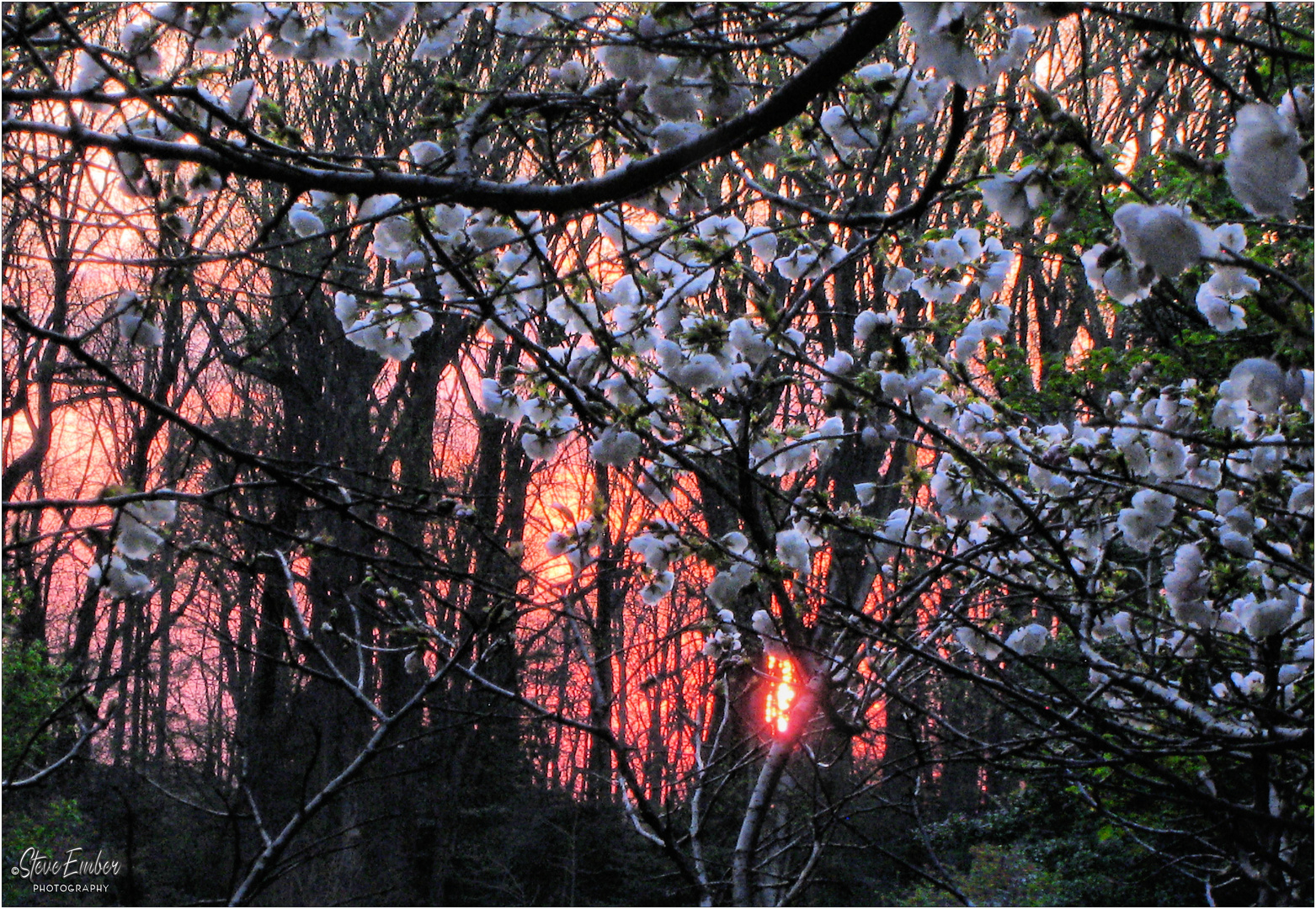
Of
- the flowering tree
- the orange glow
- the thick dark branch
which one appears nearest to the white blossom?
the flowering tree

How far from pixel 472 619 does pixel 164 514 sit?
617 millimetres

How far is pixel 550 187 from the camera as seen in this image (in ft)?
4.58

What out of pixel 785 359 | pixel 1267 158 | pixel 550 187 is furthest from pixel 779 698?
pixel 1267 158

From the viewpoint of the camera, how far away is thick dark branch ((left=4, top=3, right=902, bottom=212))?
4.01 ft

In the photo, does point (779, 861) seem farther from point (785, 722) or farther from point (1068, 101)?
point (1068, 101)

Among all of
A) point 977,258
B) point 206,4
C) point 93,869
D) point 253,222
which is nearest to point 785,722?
point 977,258

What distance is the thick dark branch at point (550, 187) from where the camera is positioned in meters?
1.22

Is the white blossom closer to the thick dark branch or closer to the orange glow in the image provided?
the thick dark branch

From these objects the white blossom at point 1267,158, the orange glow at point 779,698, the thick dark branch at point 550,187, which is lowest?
the orange glow at point 779,698

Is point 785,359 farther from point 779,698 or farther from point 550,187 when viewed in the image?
point 550,187

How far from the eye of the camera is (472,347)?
9688 millimetres

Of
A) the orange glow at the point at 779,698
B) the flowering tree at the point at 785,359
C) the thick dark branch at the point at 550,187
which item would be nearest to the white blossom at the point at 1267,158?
the flowering tree at the point at 785,359

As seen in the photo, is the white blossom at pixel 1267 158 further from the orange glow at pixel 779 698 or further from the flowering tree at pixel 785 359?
the orange glow at pixel 779 698

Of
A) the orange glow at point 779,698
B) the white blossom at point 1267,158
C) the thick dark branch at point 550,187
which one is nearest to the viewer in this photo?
the white blossom at point 1267,158
